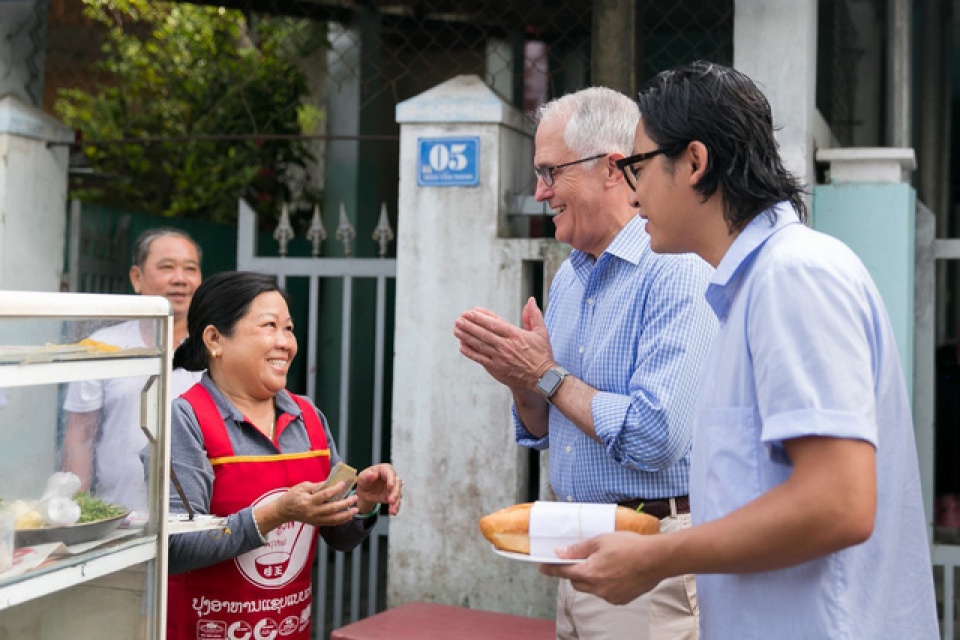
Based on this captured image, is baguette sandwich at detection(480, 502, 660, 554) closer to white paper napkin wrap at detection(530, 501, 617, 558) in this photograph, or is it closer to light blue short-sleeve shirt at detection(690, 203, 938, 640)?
white paper napkin wrap at detection(530, 501, 617, 558)

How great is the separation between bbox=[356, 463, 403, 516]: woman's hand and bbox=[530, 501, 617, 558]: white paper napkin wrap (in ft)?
3.11

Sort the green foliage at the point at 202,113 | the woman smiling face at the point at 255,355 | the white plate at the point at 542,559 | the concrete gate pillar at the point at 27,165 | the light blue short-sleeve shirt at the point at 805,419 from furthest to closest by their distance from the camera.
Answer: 1. the green foliage at the point at 202,113
2. the concrete gate pillar at the point at 27,165
3. the woman smiling face at the point at 255,355
4. the white plate at the point at 542,559
5. the light blue short-sleeve shirt at the point at 805,419

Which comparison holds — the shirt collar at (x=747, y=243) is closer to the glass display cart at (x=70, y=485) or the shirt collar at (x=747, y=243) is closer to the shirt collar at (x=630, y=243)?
the shirt collar at (x=630, y=243)

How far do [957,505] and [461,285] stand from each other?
397cm

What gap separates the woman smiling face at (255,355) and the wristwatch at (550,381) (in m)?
0.67

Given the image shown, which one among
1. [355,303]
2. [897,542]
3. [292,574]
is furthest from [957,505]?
[897,542]

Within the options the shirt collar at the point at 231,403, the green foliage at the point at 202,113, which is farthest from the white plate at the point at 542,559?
the green foliage at the point at 202,113

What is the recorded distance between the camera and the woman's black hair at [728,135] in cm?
175

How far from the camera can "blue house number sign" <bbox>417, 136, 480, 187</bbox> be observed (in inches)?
171

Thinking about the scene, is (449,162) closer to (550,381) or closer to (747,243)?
(550,381)

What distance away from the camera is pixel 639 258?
2625mm

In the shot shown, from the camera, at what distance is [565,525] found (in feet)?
6.20

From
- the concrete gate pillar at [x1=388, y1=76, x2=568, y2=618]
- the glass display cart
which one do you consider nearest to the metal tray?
the glass display cart

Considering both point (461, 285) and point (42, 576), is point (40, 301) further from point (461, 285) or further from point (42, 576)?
point (461, 285)
